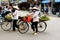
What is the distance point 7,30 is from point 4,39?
10.2 ft

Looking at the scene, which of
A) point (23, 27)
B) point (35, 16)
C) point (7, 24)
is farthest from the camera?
point (7, 24)

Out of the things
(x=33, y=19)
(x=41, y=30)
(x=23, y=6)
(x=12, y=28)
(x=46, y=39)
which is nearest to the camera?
(x=46, y=39)

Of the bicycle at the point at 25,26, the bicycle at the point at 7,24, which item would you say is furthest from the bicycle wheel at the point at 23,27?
the bicycle at the point at 7,24

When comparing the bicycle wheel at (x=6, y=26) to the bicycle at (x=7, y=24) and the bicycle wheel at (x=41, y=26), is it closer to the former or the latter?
the bicycle at (x=7, y=24)

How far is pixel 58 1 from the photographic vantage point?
38094 millimetres

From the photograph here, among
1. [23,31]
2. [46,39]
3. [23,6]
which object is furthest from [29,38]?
[23,6]

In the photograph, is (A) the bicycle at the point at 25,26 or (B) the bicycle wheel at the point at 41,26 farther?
(B) the bicycle wheel at the point at 41,26

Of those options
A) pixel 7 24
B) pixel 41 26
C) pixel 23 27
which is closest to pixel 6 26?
pixel 7 24

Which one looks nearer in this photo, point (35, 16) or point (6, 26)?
point (35, 16)

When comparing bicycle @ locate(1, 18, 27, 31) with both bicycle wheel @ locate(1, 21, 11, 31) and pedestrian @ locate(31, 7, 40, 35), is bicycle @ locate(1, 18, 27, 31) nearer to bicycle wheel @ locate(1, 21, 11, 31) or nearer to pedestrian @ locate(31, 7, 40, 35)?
bicycle wheel @ locate(1, 21, 11, 31)

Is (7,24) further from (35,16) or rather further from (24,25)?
(35,16)

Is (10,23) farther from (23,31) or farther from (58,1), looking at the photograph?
(58,1)

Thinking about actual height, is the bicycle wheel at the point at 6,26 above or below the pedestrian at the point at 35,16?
below

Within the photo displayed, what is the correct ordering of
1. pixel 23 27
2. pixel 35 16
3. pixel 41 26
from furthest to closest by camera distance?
pixel 41 26 < pixel 23 27 < pixel 35 16
